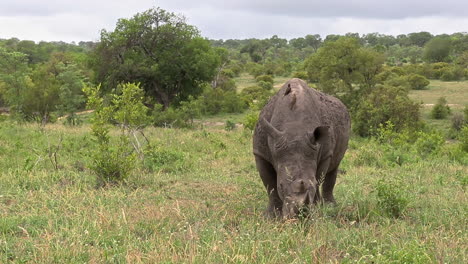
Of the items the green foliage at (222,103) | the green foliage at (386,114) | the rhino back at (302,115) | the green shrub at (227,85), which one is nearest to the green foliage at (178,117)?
the green foliage at (386,114)

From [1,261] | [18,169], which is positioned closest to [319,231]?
[1,261]

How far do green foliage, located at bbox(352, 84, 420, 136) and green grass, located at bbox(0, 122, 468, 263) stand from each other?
1530 centimetres

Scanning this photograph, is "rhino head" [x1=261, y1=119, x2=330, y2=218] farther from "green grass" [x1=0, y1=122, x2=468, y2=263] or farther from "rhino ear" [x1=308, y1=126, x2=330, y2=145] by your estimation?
"green grass" [x1=0, y1=122, x2=468, y2=263]

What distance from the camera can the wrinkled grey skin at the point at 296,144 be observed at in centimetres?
566

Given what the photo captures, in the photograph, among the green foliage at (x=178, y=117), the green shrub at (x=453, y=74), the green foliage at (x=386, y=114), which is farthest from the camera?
the green shrub at (x=453, y=74)

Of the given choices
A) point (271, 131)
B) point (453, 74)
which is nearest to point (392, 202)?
point (271, 131)

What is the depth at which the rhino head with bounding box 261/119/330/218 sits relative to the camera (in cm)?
559

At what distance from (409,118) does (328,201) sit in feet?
65.0

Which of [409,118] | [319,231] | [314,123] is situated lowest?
[409,118]

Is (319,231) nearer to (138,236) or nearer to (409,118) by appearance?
(138,236)

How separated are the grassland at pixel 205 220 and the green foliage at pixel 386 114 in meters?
15.1

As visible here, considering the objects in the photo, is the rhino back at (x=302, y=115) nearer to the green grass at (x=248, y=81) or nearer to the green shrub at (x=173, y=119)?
the green shrub at (x=173, y=119)

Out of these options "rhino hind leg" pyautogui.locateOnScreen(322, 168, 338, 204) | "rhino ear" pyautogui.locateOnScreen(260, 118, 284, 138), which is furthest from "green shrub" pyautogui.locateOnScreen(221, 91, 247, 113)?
"rhino ear" pyautogui.locateOnScreen(260, 118, 284, 138)

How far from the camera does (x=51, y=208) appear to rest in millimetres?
7039
